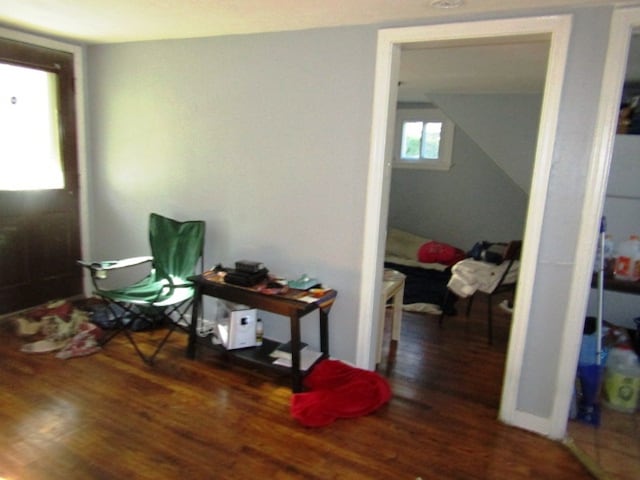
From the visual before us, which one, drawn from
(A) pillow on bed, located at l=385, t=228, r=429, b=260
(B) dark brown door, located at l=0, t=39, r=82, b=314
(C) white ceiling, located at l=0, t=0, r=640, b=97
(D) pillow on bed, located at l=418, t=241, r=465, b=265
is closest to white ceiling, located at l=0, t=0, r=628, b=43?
(C) white ceiling, located at l=0, t=0, r=640, b=97

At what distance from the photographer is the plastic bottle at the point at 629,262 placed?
7.88 ft

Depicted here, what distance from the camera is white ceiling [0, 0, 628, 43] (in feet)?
7.02

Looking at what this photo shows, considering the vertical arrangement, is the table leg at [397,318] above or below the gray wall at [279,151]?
below

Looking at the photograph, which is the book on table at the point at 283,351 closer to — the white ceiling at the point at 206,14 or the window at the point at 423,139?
the white ceiling at the point at 206,14

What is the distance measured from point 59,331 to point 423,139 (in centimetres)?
498

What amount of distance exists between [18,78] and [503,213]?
529 cm

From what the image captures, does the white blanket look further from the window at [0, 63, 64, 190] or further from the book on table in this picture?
the window at [0, 63, 64, 190]

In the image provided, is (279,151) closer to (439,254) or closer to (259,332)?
(259,332)

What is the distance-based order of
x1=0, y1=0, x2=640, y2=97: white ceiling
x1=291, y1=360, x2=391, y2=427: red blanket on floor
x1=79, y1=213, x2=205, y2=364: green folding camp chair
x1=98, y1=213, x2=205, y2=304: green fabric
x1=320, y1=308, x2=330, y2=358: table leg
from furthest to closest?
x1=98, y1=213, x2=205, y2=304: green fabric, x1=79, y1=213, x2=205, y2=364: green folding camp chair, x1=320, y1=308, x2=330, y2=358: table leg, x1=291, y1=360, x2=391, y2=427: red blanket on floor, x1=0, y1=0, x2=640, y2=97: white ceiling

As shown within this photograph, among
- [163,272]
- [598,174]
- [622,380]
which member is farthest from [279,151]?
[622,380]

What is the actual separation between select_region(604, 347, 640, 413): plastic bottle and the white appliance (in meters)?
2.20

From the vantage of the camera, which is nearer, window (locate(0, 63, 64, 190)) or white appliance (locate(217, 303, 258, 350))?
white appliance (locate(217, 303, 258, 350))

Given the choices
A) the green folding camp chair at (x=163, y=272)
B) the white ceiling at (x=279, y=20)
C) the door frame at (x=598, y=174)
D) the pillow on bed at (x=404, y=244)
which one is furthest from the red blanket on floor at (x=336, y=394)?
the pillow on bed at (x=404, y=244)

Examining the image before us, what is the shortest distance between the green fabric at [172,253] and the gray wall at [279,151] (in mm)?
145
